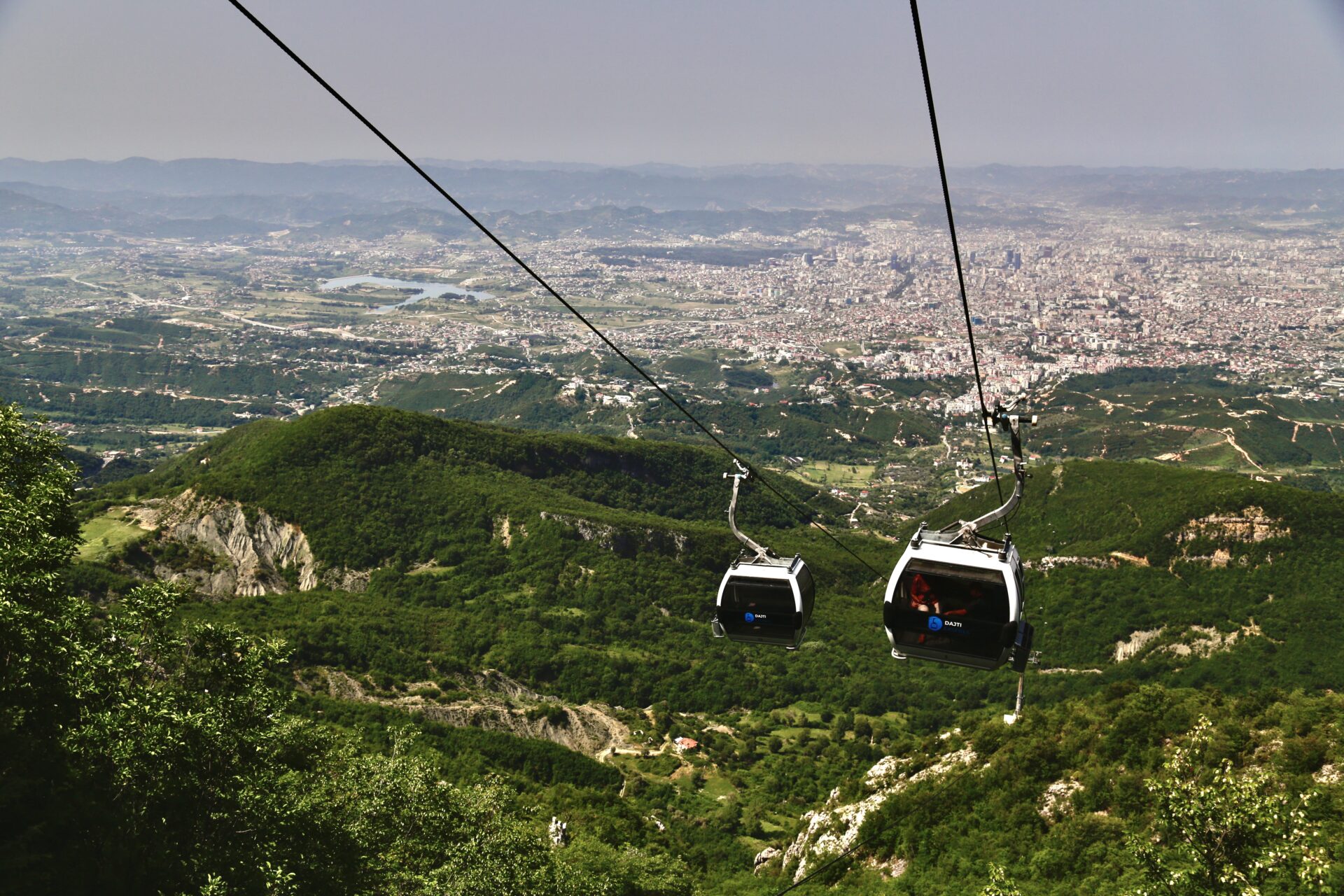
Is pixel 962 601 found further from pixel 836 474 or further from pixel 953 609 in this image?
pixel 836 474

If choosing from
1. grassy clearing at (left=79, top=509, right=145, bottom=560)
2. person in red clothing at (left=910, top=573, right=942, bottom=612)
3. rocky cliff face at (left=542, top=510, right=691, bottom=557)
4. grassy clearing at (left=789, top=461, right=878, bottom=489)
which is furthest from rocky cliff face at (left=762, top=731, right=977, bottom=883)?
grassy clearing at (left=789, top=461, right=878, bottom=489)

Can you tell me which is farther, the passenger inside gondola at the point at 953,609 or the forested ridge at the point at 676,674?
the forested ridge at the point at 676,674

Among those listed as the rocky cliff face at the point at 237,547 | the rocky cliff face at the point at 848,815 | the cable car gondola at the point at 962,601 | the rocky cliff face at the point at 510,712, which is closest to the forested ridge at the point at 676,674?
the rocky cliff face at the point at 848,815

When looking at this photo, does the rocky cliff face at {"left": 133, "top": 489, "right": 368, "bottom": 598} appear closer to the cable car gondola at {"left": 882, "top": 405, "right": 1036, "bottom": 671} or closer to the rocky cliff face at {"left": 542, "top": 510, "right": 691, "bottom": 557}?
the rocky cliff face at {"left": 542, "top": 510, "right": 691, "bottom": 557}

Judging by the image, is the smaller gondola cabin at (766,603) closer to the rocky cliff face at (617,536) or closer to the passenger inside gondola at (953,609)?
the passenger inside gondola at (953,609)

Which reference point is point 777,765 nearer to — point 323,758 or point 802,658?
point 802,658

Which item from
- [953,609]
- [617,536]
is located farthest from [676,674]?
[953,609]

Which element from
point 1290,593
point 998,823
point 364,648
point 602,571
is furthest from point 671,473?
point 998,823
